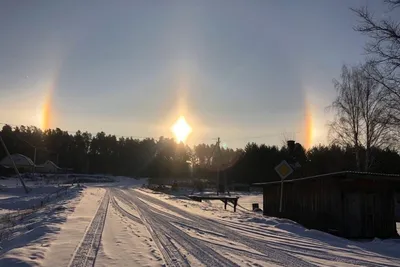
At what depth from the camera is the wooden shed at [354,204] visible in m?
17.4

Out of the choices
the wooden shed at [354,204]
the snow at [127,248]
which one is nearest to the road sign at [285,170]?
the wooden shed at [354,204]

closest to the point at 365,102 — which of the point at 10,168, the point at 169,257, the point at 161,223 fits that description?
the point at 161,223

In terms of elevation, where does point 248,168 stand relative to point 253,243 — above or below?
above

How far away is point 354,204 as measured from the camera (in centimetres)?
1769

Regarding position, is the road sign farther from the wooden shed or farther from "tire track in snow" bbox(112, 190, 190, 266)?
"tire track in snow" bbox(112, 190, 190, 266)

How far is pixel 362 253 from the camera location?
1042cm

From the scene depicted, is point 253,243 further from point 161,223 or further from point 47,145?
point 47,145

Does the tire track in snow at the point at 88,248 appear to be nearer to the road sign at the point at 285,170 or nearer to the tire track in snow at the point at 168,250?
the tire track in snow at the point at 168,250

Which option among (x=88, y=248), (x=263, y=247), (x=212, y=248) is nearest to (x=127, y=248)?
(x=88, y=248)

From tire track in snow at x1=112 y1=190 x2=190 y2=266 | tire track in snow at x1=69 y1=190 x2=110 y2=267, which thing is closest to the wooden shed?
tire track in snow at x1=112 y1=190 x2=190 y2=266

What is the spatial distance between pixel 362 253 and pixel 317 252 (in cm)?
120

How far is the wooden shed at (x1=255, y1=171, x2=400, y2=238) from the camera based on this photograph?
17.4 meters

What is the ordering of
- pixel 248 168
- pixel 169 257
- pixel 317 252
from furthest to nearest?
pixel 248 168, pixel 317 252, pixel 169 257

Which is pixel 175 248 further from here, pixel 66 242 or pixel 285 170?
pixel 285 170
